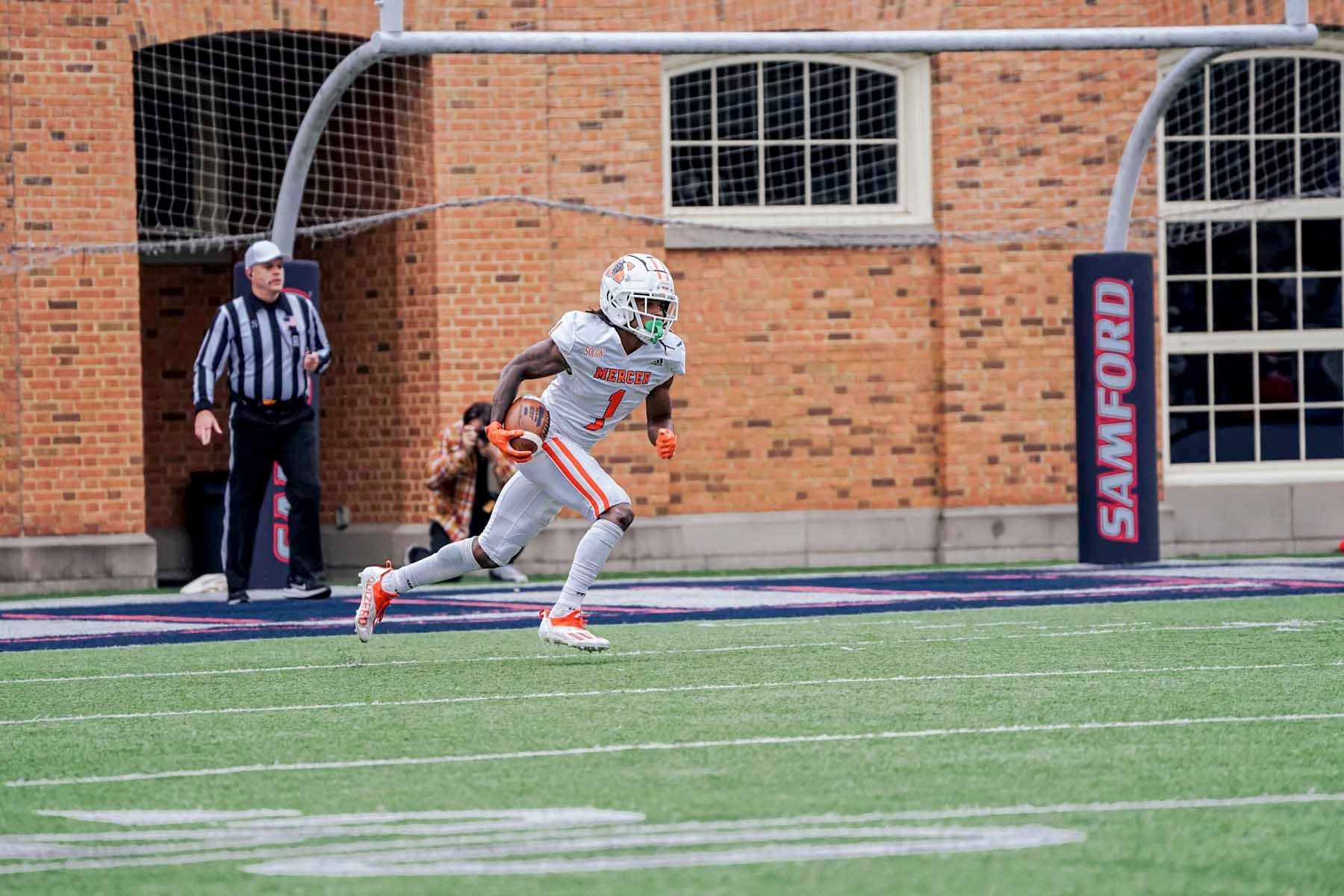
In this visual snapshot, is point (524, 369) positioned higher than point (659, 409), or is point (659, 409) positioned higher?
point (524, 369)

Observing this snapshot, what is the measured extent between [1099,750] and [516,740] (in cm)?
172

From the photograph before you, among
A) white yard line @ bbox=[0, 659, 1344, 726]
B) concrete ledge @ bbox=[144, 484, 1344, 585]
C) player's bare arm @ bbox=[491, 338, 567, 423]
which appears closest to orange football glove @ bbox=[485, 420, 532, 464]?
player's bare arm @ bbox=[491, 338, 567, 423]

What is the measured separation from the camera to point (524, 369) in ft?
30.5

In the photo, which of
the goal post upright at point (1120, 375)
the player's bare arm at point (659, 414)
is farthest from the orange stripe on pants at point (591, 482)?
the goal post upright at point (1120, 375)

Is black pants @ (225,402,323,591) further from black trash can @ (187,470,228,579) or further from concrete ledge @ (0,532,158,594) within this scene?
black trash can @ (187,470,228,579)

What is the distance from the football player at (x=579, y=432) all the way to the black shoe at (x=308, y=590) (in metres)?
4.02

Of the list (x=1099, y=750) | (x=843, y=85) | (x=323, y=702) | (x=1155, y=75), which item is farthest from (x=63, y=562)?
(x=1099, y=750)

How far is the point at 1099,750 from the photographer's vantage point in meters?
6.14

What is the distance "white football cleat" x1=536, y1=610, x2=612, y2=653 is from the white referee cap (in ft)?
15.1

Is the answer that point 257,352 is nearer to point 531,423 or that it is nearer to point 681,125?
point 531,423

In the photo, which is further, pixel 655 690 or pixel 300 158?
pixel 300 158

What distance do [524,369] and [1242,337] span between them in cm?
1052

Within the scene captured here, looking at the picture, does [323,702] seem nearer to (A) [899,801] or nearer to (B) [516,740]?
(B) [516,740]

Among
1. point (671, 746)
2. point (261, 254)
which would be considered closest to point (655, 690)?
point (671, 746)
